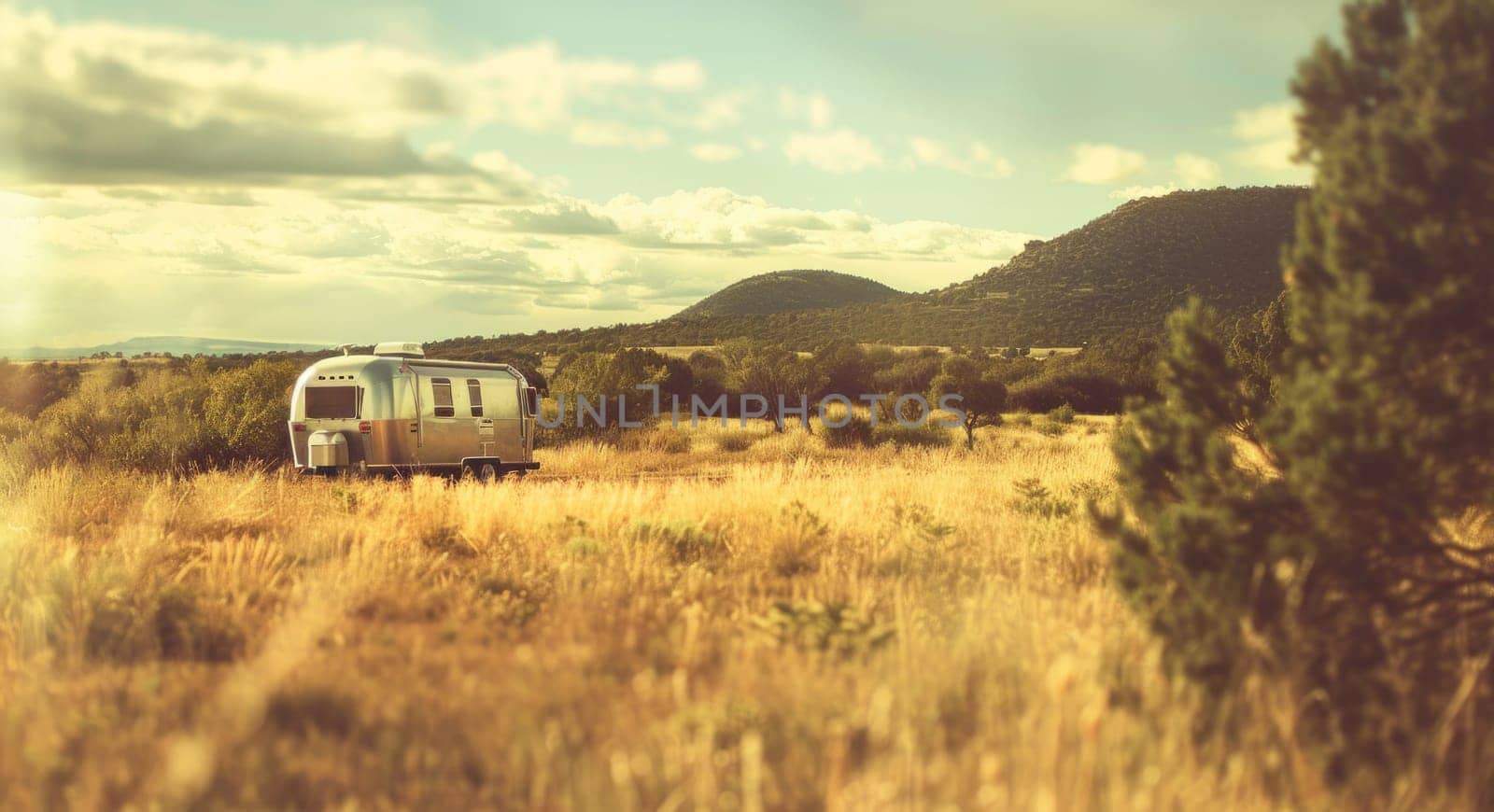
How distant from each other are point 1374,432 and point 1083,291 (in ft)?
278

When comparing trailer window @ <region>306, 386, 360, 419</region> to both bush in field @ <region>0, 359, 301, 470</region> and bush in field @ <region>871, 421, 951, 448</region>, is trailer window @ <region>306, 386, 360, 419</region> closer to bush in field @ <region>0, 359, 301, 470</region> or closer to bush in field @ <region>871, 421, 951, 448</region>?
bush in field @ <region>0, 359, 301, 470</region>

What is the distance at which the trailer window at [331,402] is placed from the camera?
1558 cm

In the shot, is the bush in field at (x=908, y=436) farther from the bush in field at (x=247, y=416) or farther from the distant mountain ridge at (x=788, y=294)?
the distant mountain ridge at (x=788, y=294)

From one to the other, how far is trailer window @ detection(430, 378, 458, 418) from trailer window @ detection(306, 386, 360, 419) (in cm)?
119

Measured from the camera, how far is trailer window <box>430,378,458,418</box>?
53.1 feet

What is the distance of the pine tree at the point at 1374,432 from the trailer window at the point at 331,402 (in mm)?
13443

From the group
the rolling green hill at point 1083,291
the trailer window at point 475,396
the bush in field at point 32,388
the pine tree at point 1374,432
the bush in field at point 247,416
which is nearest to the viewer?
the pine tree at point 1374,432

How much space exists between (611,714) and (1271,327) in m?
11.9

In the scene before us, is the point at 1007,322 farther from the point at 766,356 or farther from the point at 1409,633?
the point at 1409,633

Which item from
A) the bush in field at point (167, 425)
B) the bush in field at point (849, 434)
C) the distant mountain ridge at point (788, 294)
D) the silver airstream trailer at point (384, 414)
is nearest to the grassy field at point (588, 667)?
the silver airstream trailer at point (384, 414)

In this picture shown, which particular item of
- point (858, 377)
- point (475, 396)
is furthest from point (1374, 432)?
point (858, 377)

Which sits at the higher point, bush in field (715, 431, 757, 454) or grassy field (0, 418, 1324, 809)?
grassy field (0, 418, 1324, 809)

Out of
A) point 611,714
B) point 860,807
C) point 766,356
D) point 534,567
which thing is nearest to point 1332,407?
point 860,807

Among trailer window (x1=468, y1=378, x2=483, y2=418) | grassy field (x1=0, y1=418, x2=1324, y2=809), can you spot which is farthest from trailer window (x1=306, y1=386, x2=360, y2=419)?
grassy field (x1=0, y1=418, x2=1324, y2=809)
